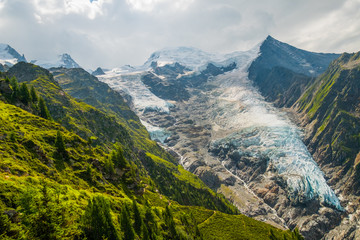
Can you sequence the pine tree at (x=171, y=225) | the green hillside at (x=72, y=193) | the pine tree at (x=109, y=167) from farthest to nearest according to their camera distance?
the pine tree at (x=109, y=167), the pine tree at (x=171, y=225), the green hillside at (x=72, y=193)

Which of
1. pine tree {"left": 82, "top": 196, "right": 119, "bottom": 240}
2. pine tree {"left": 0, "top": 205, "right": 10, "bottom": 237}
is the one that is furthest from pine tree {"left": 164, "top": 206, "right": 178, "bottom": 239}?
pine tree {"left": 0, "top": 205, "right": 10, "bottom": 237}

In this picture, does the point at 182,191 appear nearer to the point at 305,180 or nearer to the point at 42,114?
the point at 42,114

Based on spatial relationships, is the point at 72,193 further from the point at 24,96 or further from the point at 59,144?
the point at 24,96

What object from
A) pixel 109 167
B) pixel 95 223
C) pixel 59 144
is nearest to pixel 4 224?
pixel 95 223

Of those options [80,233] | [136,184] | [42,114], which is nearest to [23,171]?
[80,233]

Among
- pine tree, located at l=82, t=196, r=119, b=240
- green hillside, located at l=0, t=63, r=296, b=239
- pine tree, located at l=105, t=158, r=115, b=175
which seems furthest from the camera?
pine tree, located at l=105, t=158, r=115, b=175

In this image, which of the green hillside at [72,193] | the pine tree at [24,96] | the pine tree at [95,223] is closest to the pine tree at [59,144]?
the green hillside at [72,193]

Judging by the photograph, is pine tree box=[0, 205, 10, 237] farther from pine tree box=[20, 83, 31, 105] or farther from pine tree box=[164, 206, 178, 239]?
pine tree box=[20, 83, 31, 105]

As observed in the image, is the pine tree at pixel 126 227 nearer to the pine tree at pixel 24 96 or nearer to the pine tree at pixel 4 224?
the pine tree at pixel 4 224
